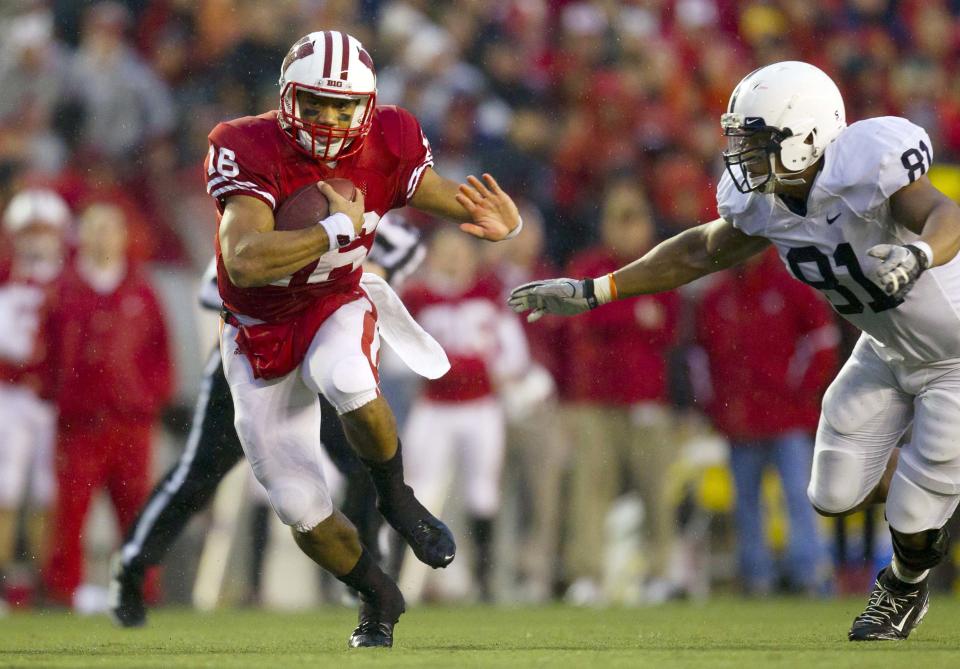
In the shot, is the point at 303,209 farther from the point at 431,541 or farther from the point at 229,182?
the point at 431,541

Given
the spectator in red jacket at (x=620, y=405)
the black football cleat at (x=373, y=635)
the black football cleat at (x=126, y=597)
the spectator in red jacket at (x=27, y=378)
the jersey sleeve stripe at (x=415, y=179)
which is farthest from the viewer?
the spectator in red jacket at (x=620, y=405)

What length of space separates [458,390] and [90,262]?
188 centimetres

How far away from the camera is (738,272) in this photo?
7.92m

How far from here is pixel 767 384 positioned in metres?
7.80

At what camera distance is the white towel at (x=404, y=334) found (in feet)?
16.9

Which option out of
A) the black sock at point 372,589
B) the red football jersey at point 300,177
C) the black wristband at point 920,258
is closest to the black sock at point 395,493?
the black sock at point 372,589

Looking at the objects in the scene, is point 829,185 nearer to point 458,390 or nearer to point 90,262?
point 458,390

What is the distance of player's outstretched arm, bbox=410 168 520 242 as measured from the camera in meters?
5.09

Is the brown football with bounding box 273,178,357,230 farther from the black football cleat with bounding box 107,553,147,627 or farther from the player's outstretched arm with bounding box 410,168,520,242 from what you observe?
the black football cleat with bounding box 107,553,147,627

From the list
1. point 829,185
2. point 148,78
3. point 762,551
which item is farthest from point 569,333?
point 829,185

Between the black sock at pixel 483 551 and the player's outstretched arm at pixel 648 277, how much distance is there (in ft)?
9.56

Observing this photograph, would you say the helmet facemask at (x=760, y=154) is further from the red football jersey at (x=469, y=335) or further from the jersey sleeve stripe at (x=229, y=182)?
the red football jersey at (x=469, y=335)

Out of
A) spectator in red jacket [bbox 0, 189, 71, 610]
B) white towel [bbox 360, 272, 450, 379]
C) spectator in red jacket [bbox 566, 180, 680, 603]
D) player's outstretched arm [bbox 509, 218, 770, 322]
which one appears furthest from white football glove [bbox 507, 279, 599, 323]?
spectator in red jacket [bbox 0, 189, 71, 610]

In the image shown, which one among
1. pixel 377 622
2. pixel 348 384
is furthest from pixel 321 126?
pixel 377 622
